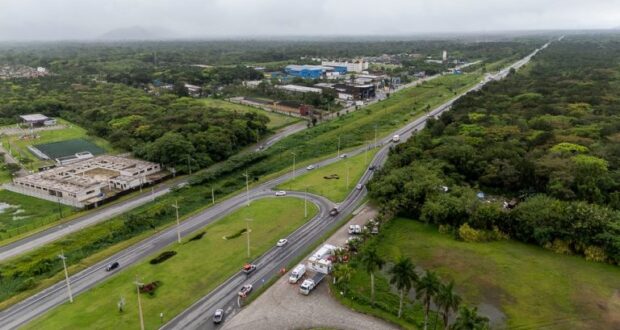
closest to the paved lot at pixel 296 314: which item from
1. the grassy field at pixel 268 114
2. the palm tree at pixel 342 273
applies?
the palm tree at pixel 342 273

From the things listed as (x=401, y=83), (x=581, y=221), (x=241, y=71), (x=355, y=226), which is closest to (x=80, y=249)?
(x=355, y=226)

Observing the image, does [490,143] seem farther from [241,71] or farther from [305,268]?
[241,71]

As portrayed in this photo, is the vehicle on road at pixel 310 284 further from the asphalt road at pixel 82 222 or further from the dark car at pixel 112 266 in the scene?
the asphalt road at pixel 82 222

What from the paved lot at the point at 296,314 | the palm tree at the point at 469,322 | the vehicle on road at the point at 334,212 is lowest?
the paved lot at the point at 296,314

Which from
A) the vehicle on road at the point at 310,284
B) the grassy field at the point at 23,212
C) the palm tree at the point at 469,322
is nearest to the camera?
the palm tree at the point at 469,322

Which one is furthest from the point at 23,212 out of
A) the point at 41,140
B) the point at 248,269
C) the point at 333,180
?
the point at 333,180

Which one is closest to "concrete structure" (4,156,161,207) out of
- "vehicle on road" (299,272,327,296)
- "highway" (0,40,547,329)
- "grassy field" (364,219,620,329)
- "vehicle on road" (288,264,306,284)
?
"highway" (0,40,547,329)

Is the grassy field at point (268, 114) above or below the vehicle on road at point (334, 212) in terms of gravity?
above
